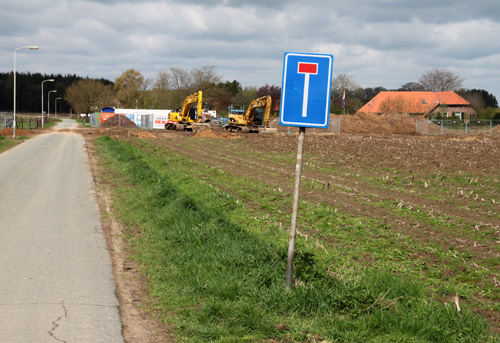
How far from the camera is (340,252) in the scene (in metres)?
7.61

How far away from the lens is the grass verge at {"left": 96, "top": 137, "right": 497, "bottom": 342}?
480cm

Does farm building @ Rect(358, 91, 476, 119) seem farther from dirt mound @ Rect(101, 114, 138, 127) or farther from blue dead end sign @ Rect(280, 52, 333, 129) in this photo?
blue dead end sign @ Rect(280, 52, 333, 129)

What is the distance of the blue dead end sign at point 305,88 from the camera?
5.61 m

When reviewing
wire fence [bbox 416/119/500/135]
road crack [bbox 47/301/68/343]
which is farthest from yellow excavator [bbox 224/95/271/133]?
road crack [bbox 47/301/68/343]

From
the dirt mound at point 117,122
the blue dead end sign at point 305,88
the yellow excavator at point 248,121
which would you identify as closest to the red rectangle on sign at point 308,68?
the blue dead end sign at point 305,88

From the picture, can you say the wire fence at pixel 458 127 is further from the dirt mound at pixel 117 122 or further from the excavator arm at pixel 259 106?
the dirt mound at pixel 117 122

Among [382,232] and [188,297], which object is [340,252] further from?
[188,297]

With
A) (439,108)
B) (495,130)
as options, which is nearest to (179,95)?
(439,108)

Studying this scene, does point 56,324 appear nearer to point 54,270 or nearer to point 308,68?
point 54,270

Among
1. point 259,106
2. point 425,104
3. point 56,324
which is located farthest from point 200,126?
point 425,104

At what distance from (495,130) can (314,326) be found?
190 feet

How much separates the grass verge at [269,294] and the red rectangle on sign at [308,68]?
7.41 ft

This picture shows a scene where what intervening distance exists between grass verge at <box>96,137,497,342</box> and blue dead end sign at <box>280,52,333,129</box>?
1801 mm

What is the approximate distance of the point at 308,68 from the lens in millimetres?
5648
